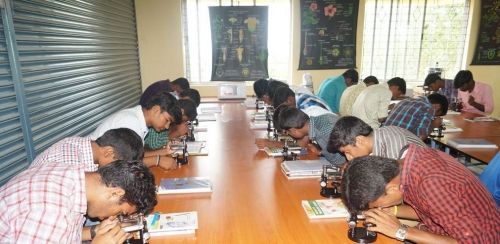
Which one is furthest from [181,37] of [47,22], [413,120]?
[413,120]

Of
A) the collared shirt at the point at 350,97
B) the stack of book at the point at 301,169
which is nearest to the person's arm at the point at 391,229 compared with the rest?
the stack of book at the point at 301,169

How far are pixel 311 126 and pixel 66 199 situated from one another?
73.6 inches

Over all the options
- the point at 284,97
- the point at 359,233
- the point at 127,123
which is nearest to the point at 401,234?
the point at 359,233

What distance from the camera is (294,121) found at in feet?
8.63

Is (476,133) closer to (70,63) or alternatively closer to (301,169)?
(301,169)

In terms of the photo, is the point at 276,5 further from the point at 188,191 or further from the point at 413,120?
the point at 188,191

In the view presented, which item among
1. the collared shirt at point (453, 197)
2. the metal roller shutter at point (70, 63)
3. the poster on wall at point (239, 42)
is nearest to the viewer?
the collared shirt at point (453, 197)

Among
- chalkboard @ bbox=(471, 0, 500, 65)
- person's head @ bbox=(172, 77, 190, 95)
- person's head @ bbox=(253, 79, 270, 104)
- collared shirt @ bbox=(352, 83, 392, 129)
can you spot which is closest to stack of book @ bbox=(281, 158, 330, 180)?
collared shirt @ bbox=(352, 83, 392, 129)

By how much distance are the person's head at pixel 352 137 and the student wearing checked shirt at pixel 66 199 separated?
3.87 feet

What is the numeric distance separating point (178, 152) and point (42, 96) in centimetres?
132

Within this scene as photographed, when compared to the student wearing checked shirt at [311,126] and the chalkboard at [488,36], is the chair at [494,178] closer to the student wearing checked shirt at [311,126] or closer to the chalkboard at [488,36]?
the student wearing checked shirt at [311,126]

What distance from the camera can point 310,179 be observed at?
2.31 meters

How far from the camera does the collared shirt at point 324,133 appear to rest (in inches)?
100

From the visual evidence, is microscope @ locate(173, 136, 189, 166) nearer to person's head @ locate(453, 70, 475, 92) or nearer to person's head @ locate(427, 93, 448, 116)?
person's head @ locate(427, 93, 448, 116)
